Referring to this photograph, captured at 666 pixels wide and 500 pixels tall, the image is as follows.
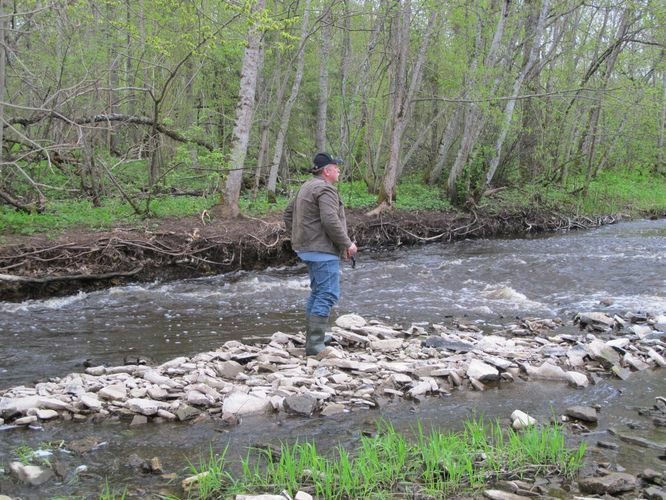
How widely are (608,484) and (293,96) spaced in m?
13.7

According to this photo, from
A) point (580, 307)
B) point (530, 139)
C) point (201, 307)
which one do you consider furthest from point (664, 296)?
point (530, 139)

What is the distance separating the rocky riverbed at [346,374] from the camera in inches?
195

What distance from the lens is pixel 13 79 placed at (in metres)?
13.9

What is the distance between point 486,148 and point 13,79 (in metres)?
12.3

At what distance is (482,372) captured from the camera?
588cm

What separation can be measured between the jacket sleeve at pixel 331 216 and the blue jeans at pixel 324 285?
0.99 ft

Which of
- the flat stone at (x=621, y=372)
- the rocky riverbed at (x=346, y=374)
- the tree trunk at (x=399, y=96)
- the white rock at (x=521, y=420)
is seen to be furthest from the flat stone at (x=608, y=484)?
the tree trunk at (x=399, y=96)

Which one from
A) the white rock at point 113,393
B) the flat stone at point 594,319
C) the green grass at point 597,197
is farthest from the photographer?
the green grass at point 597,197

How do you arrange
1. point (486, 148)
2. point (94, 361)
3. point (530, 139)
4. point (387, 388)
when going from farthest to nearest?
point (530, 139) < point (486, 148) < point (94, 361) < point (387, 388)

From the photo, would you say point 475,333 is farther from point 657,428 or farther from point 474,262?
point 474,262

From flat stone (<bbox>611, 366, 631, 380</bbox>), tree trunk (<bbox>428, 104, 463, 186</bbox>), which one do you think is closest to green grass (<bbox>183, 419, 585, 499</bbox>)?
flat stone (<bbox>611, 366, 631, 380</bbox>)

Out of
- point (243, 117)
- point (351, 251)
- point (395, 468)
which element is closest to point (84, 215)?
point (243, 117)

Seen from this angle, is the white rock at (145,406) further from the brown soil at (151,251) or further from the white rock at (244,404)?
the brown soil at (151,251)

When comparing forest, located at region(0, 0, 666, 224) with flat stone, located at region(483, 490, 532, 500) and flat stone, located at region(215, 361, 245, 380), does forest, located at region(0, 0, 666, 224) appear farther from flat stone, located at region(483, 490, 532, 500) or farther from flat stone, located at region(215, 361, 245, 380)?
flat stone, located at region(483, 490, 532, 500)
